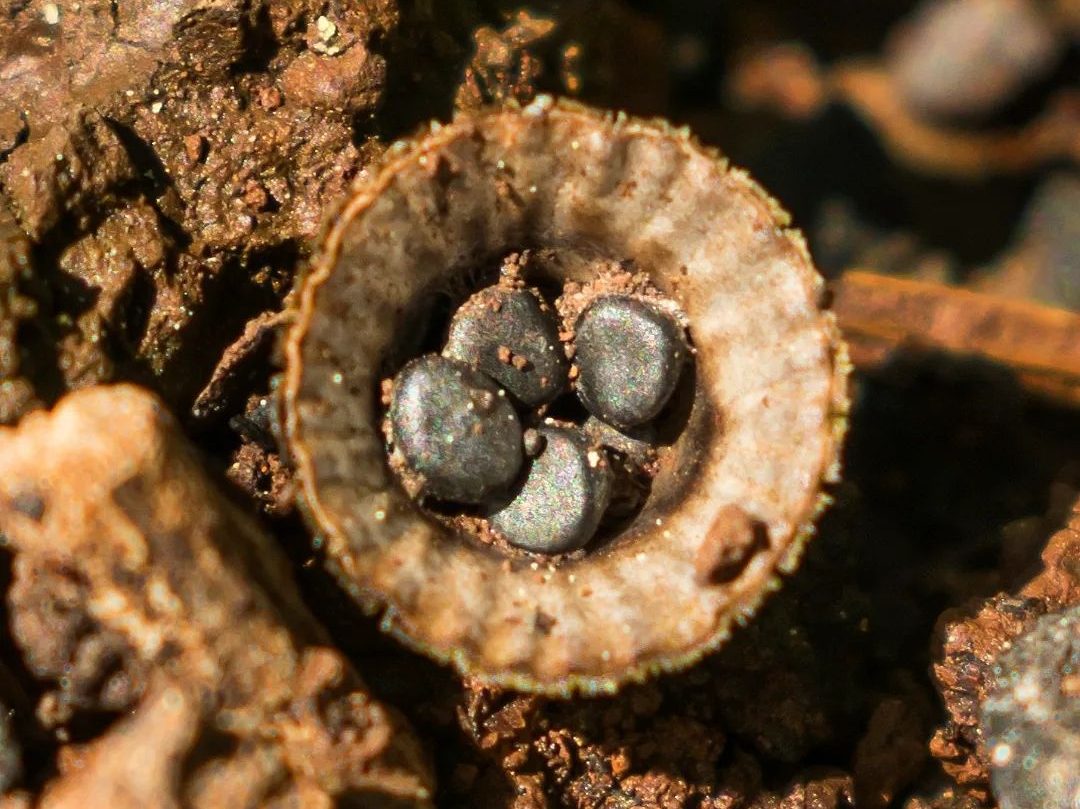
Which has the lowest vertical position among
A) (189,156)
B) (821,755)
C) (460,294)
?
(821,755)

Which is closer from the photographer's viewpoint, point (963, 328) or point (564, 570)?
point (564, 570)

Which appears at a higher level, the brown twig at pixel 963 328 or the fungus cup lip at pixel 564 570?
the fungus cup lip at pixel 564 570

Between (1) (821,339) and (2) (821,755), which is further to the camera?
(2) (821,755)

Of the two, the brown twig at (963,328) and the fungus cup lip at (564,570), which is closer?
the fungus cup lip at (564,570)

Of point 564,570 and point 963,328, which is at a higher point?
point 564,570

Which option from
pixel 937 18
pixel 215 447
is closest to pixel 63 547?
pixel 215 447

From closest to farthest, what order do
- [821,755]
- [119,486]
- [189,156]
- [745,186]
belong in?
[119,486] < [745,186] < [189,156] < [821,755]

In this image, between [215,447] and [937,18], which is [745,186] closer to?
[215,447]

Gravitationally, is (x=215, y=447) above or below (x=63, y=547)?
below
